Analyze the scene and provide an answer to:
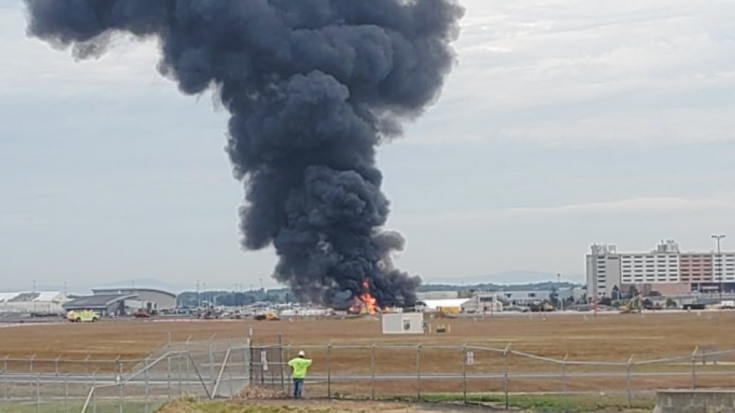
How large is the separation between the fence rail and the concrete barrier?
6150 mm

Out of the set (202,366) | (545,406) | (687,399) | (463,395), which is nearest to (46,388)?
(202,366)

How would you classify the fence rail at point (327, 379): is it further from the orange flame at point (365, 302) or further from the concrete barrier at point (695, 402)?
the orange flame at point (365, 302)

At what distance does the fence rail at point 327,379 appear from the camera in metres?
36.9

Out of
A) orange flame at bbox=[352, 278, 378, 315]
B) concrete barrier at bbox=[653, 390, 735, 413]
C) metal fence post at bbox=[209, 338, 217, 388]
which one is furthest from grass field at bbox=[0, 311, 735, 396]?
orange flame at bbox=[352, 278, 378, 315]

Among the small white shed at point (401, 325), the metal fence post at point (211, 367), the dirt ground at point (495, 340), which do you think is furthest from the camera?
the small white shed at point (401, 325)

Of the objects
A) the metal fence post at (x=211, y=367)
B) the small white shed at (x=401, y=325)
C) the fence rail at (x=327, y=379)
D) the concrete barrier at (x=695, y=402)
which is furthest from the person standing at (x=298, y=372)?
the small white shed at (x=401, y=325)

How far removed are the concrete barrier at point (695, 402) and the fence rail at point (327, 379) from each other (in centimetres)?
615

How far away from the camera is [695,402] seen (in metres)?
31.0

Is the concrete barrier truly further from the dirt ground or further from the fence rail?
the dirt ground

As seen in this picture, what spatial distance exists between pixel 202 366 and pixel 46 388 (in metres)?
6.02

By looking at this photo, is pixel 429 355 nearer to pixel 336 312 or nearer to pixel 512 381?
pixel 512 381

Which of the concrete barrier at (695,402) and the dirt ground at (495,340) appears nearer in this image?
the concrete barrier at (695,402)

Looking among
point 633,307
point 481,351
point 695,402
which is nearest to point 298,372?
point 695,402

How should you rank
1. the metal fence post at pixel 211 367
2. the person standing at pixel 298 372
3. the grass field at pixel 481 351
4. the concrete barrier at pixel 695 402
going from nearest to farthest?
the concrete barrier at pixel 695 402 < the metal fence post at pixel 211 367 < the person standing at pixel 298 372 < the grass field at pixel 481 351
